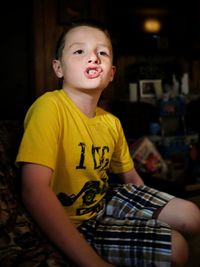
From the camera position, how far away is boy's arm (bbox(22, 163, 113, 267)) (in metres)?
0.86

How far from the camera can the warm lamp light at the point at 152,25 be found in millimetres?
3566

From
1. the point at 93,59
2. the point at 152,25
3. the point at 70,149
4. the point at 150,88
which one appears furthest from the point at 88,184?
the point at 152,25

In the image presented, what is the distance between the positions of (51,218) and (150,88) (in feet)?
9.58

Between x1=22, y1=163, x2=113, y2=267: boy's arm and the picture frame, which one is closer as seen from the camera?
x1=22, y1=163, x2=113, y2=267: boy's arm

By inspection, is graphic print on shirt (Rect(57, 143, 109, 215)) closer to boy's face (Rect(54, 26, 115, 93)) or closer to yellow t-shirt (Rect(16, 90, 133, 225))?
yellow t-shirt (Rect(16, 90, 133, 225))

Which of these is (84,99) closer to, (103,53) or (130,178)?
(103,53)

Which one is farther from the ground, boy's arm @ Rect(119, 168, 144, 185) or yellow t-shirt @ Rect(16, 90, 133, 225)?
yellow t-shirt @ Rect(16, 90, 133, 225)

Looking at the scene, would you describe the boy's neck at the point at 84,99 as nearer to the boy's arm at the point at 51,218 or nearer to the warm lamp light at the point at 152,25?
the boy's arm at the point at 51,218

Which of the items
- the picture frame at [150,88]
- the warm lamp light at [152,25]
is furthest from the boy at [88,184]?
the warm lamp light at [152,25]

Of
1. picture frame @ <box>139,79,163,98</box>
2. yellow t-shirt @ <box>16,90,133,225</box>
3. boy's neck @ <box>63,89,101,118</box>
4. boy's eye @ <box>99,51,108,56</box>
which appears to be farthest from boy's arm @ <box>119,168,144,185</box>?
picture frame @ <box>139,79,163,98</box>

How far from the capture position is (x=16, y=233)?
85 centimetres

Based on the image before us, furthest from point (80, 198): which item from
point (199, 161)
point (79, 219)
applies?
point (199, 161)

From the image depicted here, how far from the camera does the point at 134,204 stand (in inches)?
48.3

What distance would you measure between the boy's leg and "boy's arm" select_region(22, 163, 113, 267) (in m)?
0.33
